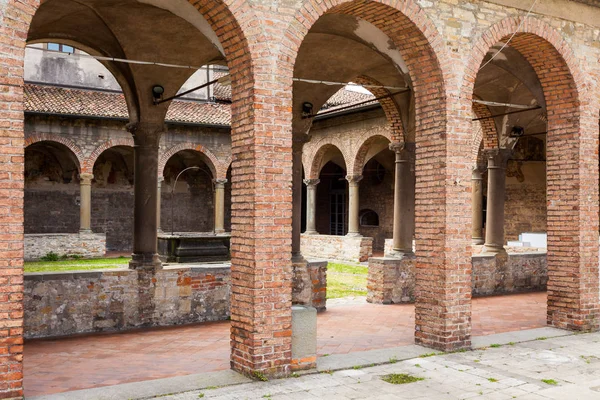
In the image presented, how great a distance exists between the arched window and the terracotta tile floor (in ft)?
48.1

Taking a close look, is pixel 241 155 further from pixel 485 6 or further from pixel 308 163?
pixel 308 163

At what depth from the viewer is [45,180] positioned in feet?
71.0

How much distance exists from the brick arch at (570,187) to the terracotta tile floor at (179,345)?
2.66ft

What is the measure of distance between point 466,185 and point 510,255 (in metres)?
6.48

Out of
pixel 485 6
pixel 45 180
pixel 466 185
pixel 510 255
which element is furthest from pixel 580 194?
pixel 45 180

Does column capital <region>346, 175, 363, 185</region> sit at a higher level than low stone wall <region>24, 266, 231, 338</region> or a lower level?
higher

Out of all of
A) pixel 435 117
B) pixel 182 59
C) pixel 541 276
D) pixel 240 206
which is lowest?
pixel 541 276

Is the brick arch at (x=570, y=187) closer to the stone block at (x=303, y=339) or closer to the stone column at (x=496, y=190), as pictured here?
the stone block at (x=303, y=339)

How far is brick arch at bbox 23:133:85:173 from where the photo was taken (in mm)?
18703

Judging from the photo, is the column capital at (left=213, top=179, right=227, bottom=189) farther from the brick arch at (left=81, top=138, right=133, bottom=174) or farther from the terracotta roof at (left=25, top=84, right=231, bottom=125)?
the brick arch at (left=81, top=138, right=133, bottom=174)

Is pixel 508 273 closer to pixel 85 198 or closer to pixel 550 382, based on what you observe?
pixel 550 382

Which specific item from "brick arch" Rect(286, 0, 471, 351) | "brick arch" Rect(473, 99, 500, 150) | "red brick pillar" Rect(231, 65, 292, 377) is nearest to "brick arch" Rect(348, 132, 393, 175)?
A: "brick arch" Rect(473, 99, 500, 150)

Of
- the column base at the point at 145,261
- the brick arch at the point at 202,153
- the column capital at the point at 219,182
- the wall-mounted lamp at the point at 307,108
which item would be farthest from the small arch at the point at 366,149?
the column base at the point at 145,261

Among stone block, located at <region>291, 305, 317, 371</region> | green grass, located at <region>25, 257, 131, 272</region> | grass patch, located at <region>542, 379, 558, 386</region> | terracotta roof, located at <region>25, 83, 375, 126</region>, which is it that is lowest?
grass patch, located at <region>542, 379, 558, 386</region>
